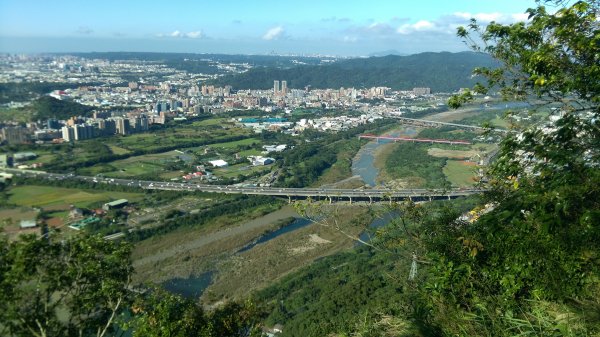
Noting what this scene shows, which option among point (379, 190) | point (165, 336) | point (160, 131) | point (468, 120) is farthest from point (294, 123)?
point (165, 336)

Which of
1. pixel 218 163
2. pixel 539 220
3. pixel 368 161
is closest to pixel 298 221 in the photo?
pixel 218 163

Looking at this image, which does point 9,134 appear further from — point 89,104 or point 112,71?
point 112,71

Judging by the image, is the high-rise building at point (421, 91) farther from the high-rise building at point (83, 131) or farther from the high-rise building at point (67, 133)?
the high-rise building at point (67, 133)

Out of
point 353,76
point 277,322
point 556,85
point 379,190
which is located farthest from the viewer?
point 353,76

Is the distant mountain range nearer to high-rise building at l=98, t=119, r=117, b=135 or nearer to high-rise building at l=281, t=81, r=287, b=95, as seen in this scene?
high-rise building at l=281, t=81, r=287, b=95

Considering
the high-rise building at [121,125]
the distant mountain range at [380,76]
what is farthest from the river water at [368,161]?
the distant mountain range at [380,76]

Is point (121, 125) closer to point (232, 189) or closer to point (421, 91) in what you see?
point (232, 189)
